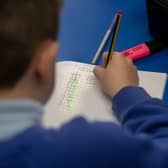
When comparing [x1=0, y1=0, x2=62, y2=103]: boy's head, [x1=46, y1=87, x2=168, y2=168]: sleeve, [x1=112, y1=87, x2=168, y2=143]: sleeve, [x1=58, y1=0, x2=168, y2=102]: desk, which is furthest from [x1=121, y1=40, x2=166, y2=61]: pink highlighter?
[x1=0, y1=0, x2=62, y2=103]: boy's head

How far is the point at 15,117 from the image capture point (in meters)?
0.59

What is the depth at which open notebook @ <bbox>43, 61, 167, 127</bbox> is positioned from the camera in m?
0.98

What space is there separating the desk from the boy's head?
474mm

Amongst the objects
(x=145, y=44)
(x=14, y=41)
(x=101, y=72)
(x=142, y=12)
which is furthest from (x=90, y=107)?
(x=14, y=41)

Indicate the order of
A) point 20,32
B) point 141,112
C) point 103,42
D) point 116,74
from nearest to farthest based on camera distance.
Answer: point 20,32 < point 141,112 < point 116,74 < point 103,42

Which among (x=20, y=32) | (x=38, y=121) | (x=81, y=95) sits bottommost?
(x=81, y=95)

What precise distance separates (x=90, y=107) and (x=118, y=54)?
0.14 meters

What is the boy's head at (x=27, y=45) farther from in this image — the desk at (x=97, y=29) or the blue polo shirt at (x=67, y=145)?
the desk at (x=97, y=29)

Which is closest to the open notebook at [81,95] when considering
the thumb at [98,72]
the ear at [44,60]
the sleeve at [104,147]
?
the thumb at [98,72]

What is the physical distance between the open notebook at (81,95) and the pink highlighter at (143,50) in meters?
0.05

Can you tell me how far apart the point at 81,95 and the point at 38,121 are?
40 centimetres

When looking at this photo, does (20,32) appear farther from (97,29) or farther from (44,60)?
(97,29)

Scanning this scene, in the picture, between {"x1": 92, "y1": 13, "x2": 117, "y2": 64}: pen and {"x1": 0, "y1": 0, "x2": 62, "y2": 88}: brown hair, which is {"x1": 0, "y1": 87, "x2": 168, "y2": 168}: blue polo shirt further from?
{"x1": 92, "y1": 13, "x2": 117, "y2": 64}: pen

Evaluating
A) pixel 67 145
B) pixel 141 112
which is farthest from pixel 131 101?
pixel 67 145
